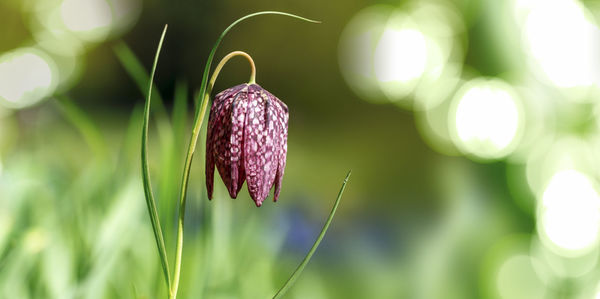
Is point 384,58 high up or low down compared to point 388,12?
down

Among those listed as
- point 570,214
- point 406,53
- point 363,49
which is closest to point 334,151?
point 363,49

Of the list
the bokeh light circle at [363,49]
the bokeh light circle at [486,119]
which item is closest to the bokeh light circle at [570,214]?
the bokeh light circle at [486,119]

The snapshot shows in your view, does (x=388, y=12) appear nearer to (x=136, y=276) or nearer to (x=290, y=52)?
(x=290, y=52)

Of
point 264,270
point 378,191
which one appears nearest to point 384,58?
point 378,191

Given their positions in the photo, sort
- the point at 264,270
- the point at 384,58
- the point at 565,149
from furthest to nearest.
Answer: the point at 384,58 < the point at 565,149 < the point at 264,270

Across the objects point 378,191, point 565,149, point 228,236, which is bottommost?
point 378,191

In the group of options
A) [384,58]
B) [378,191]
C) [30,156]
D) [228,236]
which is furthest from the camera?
[384,58]

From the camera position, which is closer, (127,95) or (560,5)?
(560,5)

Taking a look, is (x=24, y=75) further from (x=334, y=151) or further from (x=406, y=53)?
(x=406, y=53)
